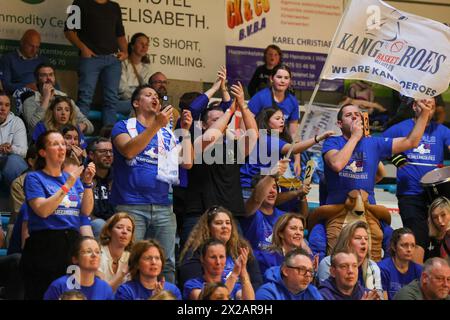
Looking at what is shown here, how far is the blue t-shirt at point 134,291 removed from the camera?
9.55 m

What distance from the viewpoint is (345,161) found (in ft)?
39.2

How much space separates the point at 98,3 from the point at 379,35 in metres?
3.94

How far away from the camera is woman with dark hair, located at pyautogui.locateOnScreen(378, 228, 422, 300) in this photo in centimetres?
1149

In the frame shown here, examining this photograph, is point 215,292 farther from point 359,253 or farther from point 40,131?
point 40,131

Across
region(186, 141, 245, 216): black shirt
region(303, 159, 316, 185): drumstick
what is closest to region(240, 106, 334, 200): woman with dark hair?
region(303, 159, 316, 185): drumstick

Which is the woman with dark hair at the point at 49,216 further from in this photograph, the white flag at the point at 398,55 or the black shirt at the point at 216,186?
the white flag at the point at 398,55

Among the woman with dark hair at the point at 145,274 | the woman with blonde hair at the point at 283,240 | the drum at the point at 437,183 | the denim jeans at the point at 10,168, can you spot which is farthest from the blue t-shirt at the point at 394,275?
the denim jeans at the point at 10,168

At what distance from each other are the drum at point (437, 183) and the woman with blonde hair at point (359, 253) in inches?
62.8

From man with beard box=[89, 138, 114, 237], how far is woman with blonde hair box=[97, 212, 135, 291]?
0.88 meters

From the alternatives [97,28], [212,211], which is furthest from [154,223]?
[97,28]

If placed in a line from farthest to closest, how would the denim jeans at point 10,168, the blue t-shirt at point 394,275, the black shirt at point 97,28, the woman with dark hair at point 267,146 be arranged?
the black shirt at point 97,28 → the denim jeans at point 10,168 → the woman with dark hair at point 267,146 → the blue t-shirt at point 394,275

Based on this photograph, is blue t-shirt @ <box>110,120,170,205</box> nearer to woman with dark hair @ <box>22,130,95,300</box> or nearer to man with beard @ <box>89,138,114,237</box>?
man with beard @ <box>89,138,114,237</box>

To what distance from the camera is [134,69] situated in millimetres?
15008
